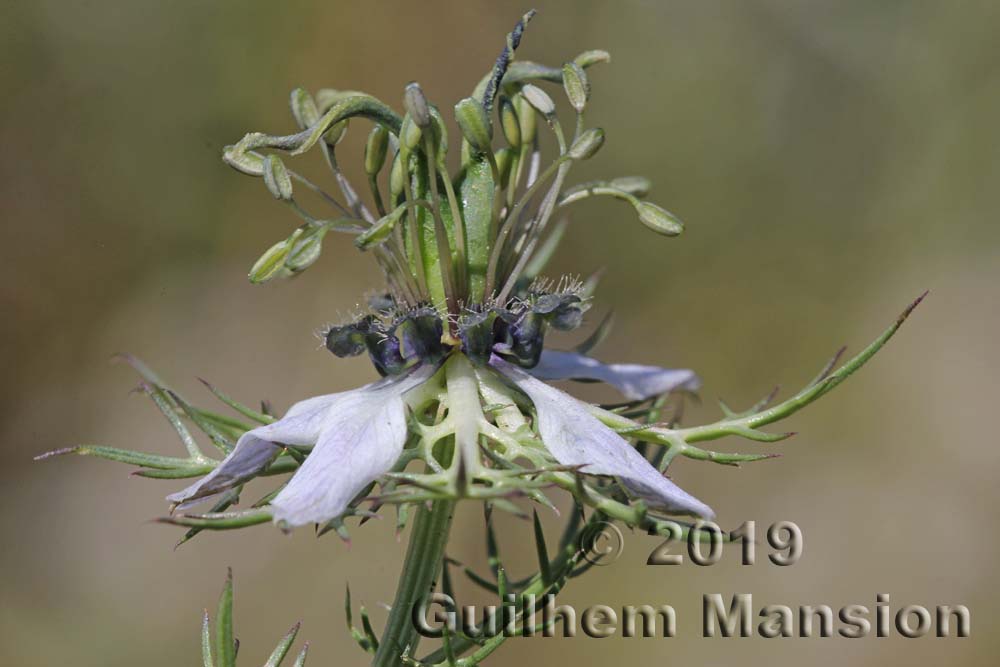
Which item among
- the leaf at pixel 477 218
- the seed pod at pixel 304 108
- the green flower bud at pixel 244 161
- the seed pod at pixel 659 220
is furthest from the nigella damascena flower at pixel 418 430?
the seed pod at pixel 304 108

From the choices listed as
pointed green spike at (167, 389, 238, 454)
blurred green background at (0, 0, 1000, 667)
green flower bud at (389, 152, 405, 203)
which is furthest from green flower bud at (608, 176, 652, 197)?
blurred green background at (0, 0, 1000, 667)

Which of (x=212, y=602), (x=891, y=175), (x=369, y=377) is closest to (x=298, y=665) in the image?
(x=212, y=602)

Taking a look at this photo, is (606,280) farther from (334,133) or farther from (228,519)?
(228,519)

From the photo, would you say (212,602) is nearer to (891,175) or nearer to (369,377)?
(369,377)

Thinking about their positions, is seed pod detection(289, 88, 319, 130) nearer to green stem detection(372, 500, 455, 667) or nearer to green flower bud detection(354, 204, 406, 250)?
green flower bud detection(354, 204, 406, 250)

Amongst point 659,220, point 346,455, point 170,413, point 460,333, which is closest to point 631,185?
point 659,220
